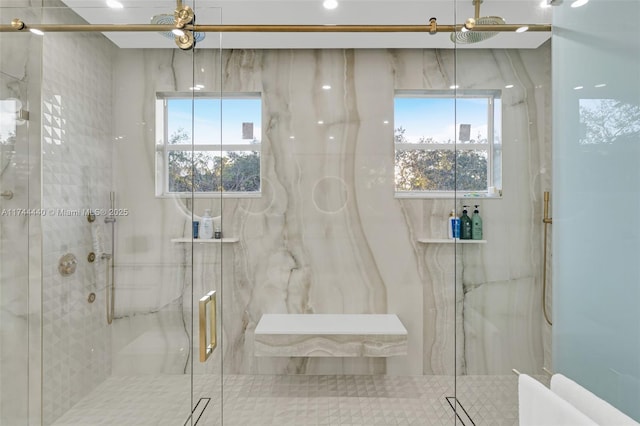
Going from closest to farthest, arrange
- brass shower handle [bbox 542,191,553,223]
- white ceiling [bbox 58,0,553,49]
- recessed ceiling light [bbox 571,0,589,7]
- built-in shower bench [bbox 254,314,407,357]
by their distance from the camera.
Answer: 1. recessed ceiling light [bbox 571,0,589,7]
2. brass shower handle [bbox 542,191,553,223]
3. white ceiling [bbox 58,0,553,49]
4. built-in shower bench [bbox 254,314,407,357]

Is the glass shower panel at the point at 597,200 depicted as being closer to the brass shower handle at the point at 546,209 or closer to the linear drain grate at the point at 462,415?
the brass shower handle at the point at 546,209

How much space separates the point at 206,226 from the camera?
5.84 ft

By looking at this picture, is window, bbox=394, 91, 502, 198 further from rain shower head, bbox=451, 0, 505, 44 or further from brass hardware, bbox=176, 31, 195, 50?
brass hardware, bbox=176, 31, 195, 50

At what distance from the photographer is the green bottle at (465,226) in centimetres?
177

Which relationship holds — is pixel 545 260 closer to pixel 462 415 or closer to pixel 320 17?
pixel 462 415

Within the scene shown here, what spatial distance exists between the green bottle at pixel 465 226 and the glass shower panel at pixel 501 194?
0.11ft

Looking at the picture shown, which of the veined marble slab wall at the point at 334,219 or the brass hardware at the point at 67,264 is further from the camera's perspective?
the veined marble slab wall at the point at 334,219

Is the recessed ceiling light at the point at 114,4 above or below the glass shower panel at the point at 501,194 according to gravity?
above

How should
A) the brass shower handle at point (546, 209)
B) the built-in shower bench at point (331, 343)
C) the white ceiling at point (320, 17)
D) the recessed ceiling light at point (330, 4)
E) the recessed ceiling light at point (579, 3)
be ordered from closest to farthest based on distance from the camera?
the recessed ceiling light at point (579, 3)
the brass shower handle at point (546, 209)
the white ceiling at point (320, 17)
the recessed ceiling light at point (330, 4)
the built-in shower bench at point (331, 343)

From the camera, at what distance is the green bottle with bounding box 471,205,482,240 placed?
1.72m

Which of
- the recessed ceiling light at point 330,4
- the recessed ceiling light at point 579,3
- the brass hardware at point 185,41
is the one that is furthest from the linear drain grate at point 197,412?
the recessed ceiling light at point 579,3

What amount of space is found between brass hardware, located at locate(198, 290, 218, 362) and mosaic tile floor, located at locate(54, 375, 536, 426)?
0.16 meters

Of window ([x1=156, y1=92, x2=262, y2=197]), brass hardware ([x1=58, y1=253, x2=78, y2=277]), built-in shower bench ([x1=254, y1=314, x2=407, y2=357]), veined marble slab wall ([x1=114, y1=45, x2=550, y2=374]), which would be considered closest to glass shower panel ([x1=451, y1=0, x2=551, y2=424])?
built-in shower bench ([x1=254, y1=314, x2=407, y2=357])

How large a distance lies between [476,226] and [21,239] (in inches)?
86.8
